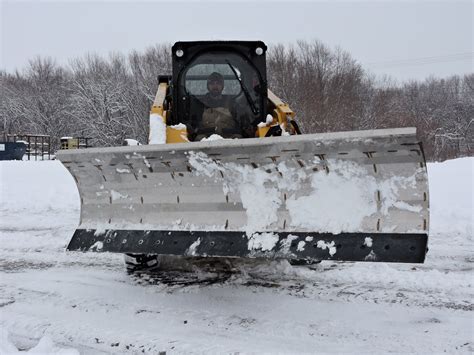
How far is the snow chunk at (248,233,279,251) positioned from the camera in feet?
11.1

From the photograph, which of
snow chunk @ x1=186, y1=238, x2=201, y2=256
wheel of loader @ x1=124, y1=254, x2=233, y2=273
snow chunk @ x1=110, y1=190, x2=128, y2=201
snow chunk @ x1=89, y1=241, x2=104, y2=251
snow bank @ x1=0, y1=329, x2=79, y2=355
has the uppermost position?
snow chunk @ x1=110, y1=190, x2=128, y2=201

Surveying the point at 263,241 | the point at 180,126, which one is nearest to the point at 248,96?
the point at 180,126

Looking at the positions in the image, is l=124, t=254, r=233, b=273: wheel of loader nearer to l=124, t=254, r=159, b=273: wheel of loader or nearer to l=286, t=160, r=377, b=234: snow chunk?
l=124, t=254, r=159, b=273: wheel of loader

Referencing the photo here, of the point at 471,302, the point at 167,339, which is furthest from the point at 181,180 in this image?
the point at 471,302

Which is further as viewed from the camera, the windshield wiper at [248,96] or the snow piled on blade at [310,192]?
the windshield wiper at [248,96]

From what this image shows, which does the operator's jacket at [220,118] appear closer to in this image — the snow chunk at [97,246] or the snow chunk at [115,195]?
the snow chunk at [115,195]

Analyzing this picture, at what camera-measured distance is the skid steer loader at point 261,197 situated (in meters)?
3.08

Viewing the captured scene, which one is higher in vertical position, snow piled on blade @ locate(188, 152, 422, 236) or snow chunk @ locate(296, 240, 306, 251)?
snow piled on blade @ locate(188, 152, 422, 236)

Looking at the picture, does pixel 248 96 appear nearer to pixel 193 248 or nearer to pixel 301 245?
pixel 193 248

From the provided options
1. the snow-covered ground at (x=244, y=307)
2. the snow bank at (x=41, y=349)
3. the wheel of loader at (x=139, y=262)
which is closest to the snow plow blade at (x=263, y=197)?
the snow-covered ground at (x=244, y=307)

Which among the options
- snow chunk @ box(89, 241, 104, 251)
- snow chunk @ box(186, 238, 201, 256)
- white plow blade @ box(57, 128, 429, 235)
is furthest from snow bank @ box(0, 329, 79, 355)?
white plow blade @ box(57, 128, 429, 235)

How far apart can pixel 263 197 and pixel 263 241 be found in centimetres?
34

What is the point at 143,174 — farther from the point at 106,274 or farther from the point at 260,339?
the point at 260,339

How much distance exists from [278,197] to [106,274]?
2137mm
